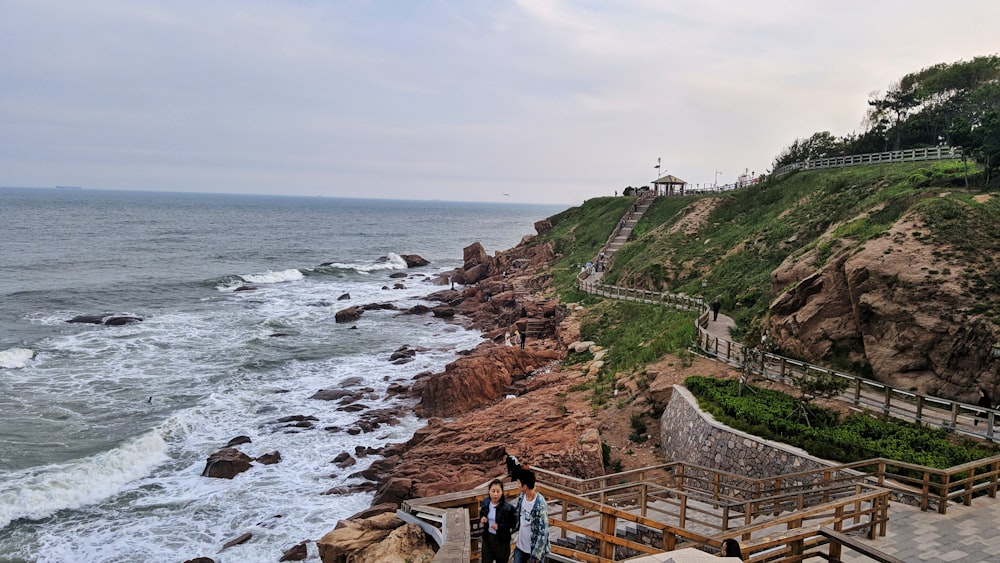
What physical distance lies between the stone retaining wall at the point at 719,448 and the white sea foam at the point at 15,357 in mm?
35209

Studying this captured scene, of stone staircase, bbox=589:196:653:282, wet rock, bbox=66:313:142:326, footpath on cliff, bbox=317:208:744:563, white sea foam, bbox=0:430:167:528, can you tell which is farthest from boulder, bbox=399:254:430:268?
white sea foam, bbox=0:430:167:528

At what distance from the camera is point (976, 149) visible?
24625 millimetres

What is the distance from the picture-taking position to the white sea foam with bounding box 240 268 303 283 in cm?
6675

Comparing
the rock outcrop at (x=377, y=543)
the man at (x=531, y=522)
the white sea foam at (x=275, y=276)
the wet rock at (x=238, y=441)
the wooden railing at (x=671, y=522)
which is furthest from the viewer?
the white sea foam at (x=275, y=276)

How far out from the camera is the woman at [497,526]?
757 centimetres

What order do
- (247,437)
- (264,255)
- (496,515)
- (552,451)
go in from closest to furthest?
(496,515) < (552,451) < (247,437) < (264,255)

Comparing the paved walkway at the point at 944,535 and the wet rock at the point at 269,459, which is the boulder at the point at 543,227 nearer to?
the wet rock at the point at 269,459

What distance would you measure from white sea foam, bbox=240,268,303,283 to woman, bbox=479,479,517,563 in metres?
64.5

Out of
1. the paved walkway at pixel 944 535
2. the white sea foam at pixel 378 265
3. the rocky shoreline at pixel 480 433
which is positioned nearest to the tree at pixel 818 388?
the paved walkway at pixel 944 535

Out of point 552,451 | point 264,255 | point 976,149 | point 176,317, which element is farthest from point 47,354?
point 264,255

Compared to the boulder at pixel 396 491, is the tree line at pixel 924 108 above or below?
above

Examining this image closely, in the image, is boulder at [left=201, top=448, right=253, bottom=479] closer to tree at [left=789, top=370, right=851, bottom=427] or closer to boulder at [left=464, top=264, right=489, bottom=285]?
tree at [left=789, top=370, right=851, bottom=427]

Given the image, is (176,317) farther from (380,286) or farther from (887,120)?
(887,120)

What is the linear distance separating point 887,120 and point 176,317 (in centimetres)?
6531
